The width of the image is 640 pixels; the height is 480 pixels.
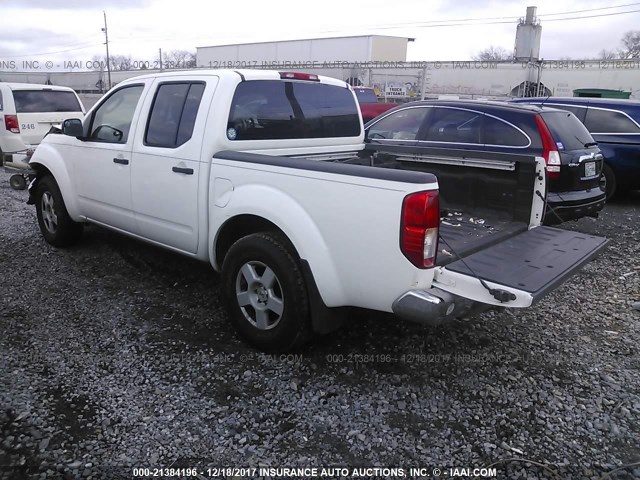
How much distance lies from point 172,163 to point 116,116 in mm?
1176

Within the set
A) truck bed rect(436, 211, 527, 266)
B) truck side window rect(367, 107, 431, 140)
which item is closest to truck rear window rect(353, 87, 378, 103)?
truck side window rect(367, 107, 431, 140)

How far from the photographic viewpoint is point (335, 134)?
16.3ft

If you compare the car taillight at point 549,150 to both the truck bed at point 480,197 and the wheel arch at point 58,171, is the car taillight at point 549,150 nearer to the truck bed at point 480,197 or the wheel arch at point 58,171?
the truck bed at point 480,197

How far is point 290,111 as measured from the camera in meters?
4.53

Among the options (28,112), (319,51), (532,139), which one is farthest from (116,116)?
(319,51)

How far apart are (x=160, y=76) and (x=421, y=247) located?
9.80ft

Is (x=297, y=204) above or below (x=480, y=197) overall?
above

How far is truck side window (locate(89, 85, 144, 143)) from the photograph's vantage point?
4855 millimetres

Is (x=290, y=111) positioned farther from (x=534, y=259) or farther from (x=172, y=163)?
(x=534, y=259)

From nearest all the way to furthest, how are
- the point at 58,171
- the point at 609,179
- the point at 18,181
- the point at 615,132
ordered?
the point at 58,171 → the point at 18,181 → the point at 615,132 → the point at 609,179

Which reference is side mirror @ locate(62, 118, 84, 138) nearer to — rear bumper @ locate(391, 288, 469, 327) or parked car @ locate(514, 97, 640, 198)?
rear bumper @ locate(391, 288, 469, 327)

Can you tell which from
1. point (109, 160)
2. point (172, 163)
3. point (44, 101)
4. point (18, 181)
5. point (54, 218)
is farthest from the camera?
point (44, 101)

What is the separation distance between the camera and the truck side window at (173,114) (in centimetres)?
426

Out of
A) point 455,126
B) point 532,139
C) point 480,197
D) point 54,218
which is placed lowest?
point 54,218
